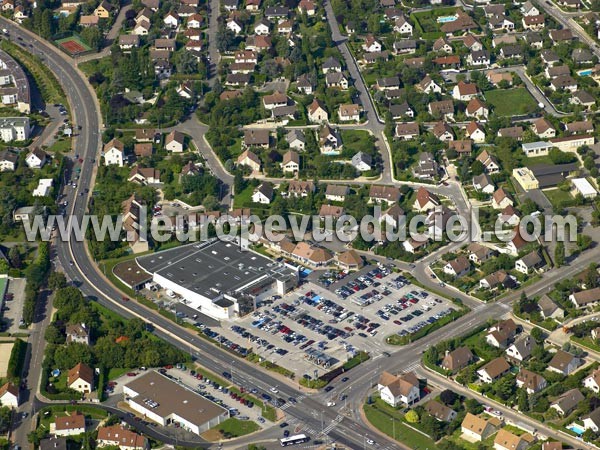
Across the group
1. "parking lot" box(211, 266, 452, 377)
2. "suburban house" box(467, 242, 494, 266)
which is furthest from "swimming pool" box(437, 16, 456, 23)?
"parking lot" box(211, 266, 452, 377)

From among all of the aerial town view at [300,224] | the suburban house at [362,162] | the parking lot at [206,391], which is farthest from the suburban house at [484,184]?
the parking lot at [206,391]

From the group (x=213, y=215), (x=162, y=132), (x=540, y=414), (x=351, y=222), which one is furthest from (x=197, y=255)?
(x=540, y=414)

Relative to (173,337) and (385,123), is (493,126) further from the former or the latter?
(173,337)

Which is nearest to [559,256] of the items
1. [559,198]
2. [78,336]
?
[559,198]

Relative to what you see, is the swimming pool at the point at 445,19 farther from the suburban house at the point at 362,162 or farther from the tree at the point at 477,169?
the tree at the point at 477,169

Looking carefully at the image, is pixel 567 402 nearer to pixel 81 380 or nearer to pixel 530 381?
pixel 530 381

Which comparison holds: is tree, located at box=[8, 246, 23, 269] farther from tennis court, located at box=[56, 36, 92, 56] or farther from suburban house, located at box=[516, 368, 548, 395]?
suburban house, located at box=[516, 368, 548, 395]
